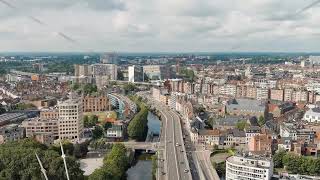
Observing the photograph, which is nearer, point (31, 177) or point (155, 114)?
point (31, 177)

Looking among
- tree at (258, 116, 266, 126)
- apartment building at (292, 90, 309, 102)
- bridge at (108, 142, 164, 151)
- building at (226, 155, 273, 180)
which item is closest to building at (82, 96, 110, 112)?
bridge at (108, 142, 164, 151)

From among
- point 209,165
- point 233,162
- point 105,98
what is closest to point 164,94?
point 105,98

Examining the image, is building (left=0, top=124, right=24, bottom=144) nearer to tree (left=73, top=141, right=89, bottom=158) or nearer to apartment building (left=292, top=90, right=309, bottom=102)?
tree (left=73, top=141, right=89, bottom=158)

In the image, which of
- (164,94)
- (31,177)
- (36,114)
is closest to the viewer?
(31,177)

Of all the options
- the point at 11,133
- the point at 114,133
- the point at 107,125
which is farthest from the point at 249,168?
the point at 11,133

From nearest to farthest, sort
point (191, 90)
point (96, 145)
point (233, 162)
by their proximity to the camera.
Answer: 1. point (233, 162)
2. point (96, 145)
3. point (191, 90)

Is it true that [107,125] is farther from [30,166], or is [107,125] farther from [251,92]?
[251,92]

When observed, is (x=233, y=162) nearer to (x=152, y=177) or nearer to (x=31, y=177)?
(x=152, y=177)
